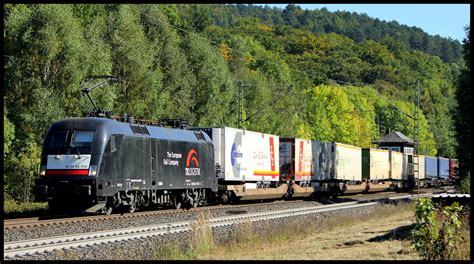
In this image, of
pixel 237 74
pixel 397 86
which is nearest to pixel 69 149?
pixel 237 74

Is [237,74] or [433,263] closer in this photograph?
[433,263]

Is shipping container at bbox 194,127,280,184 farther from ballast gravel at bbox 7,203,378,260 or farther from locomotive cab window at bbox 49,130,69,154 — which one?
locomotive cab window at bbox 49,130,69,154

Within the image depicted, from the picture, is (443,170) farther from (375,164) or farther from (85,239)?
(85,239)

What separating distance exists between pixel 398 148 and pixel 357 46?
392ft

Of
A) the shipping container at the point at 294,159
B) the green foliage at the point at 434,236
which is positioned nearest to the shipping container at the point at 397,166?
the shipping container at the point at 294,159

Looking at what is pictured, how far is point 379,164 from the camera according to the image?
6184 cm

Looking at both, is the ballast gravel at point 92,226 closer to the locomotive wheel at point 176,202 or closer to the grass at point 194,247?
the locomotive wheel at point 176,202

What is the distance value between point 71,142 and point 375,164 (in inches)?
1540

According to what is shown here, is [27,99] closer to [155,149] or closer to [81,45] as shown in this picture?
[81,45]

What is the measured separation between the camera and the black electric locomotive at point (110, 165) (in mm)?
24984

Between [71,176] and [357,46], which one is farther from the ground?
[357,46]

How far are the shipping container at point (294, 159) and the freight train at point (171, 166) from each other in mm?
61

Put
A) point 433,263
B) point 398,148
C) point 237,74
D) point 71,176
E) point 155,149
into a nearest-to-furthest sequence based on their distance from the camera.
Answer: point 433,263, point 71,176, point 155,149, point 398,148, point 237,74

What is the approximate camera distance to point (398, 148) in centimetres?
8200
